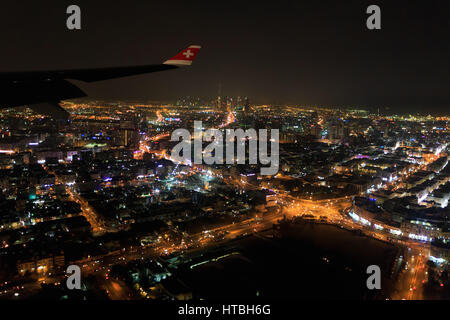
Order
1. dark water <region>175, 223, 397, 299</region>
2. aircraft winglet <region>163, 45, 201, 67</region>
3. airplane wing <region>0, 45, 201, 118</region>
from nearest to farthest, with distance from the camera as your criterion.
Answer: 1. airplane wing <region>0, 45, 201, 118</region>
2. aircraft winglet <region>163, 45, 201, 67</region>
3. dark water <region>175, 223, 397, 299</region>

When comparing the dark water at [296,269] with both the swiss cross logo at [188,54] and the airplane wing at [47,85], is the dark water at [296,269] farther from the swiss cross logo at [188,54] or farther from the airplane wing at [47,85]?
the airplane wing at [47,85]

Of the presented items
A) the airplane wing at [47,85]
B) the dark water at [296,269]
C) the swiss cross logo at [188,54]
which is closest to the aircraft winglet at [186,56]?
the swiss cross logo at [188,54]

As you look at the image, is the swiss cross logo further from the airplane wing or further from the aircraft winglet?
the airplane wing

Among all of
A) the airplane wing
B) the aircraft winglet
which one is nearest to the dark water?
the aircraft winglet

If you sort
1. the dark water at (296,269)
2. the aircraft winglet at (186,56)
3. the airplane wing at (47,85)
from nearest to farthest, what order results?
the airplane wing at (47,85) < the aircraft winglet at (186,56) < the dark water at (296,269)

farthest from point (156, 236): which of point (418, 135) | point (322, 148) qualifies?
point (418, 135)

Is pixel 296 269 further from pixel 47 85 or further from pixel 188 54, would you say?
pixel 47 85
